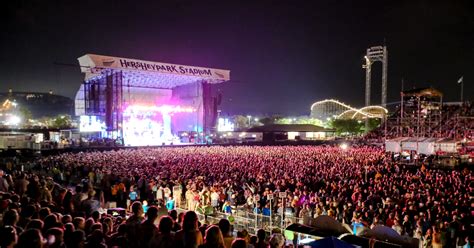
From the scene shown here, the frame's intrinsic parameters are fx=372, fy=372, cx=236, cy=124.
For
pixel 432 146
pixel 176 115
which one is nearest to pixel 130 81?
pixel 176 115

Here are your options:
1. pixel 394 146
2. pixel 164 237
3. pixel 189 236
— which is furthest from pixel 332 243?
pixel 394 146

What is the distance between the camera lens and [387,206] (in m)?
10.2

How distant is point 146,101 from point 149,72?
33.2 feet

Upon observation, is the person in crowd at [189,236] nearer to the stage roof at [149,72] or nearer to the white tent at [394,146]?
the white tent at [394,146]

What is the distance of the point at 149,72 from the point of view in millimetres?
43344

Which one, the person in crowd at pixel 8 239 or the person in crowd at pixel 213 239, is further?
the person in crowd at pixel 213 239

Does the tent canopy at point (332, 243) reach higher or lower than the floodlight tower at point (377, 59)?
lower

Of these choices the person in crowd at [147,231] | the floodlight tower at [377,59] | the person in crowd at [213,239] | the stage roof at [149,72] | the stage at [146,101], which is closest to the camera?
the person in crowd at [213,239]

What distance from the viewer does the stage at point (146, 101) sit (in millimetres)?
39969

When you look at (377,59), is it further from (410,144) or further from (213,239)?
(213,239)

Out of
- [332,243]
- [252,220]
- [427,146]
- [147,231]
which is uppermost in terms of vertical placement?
[147,231]

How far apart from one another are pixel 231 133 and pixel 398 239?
6106cm

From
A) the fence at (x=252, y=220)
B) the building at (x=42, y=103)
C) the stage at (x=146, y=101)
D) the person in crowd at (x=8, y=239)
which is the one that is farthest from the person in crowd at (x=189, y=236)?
the building at (x=42, y=103)

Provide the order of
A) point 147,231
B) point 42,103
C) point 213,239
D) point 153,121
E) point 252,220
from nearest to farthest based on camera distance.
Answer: point 213,239 < point 147,231 < point 252,220 < point 153,121 < point 42,103
